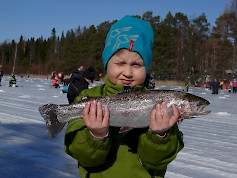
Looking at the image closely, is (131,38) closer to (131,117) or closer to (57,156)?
(131,117)

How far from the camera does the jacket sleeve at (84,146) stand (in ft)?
6.50

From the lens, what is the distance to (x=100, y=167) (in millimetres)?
2111

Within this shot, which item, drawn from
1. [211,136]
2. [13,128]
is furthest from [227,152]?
[13,128]

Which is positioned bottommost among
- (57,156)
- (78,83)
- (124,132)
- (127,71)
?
(57,156)

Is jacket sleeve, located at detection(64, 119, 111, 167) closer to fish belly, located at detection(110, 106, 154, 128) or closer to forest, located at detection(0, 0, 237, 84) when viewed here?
fish belly, located at detection(110, 106, 154, 128)

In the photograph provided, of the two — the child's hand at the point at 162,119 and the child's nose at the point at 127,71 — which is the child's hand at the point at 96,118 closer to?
the child's hand at the point at 162,119

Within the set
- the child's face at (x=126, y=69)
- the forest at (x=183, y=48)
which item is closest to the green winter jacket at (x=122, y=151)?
the child's face at (x=126, y=69)

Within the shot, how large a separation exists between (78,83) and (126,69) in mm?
6809

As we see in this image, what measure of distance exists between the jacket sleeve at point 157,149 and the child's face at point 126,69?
1.25ft

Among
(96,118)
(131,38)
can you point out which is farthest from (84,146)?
(131,38)

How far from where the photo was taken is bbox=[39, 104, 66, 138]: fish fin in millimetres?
2139

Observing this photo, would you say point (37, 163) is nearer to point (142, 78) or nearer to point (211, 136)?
point (142, 78)

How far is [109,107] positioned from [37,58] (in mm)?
122246

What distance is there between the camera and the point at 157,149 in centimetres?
199
